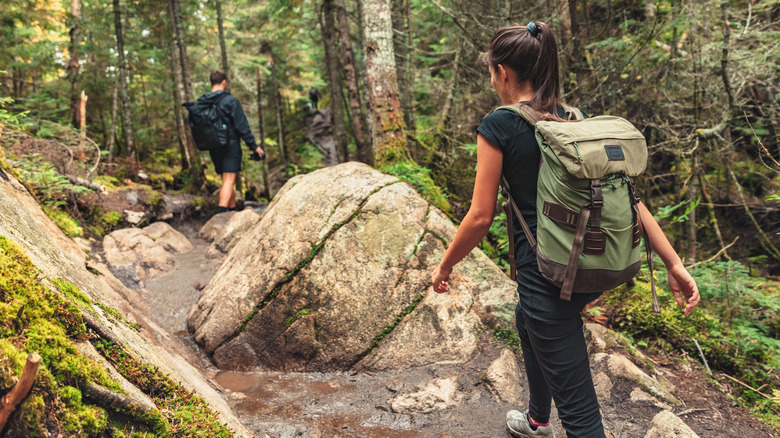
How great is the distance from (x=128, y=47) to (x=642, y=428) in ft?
52.2

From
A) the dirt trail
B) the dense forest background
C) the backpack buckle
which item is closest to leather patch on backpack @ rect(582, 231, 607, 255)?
the backpack buckle

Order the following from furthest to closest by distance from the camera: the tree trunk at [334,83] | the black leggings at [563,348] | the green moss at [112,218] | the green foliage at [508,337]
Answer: the tree trunk at [334,83], the green moss at [112,218], the green foliage at [508,337], the black leggings at [563,348]

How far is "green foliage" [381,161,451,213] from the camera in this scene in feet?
17.5

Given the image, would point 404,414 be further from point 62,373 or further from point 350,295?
point 62,373

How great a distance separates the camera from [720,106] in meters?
6.60

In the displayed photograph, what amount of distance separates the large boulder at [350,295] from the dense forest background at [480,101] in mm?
1307

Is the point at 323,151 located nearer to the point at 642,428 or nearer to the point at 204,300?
the point at 204,300

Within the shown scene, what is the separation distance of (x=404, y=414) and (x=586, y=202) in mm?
2094

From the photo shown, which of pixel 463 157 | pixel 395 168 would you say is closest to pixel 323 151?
pixel 463 157

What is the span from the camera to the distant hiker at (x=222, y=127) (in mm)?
7246

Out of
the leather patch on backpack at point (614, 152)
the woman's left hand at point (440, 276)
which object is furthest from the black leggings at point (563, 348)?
the leather patch on backpack at point (614, 152)

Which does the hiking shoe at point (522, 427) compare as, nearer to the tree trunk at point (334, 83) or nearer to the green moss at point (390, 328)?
the green moss at point (390, 328)

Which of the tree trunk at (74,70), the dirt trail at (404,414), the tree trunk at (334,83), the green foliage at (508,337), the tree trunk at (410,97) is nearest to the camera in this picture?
the dirt trail at (404,414)

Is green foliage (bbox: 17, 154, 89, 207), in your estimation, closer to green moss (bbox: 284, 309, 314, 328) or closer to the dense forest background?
the dense forest background
